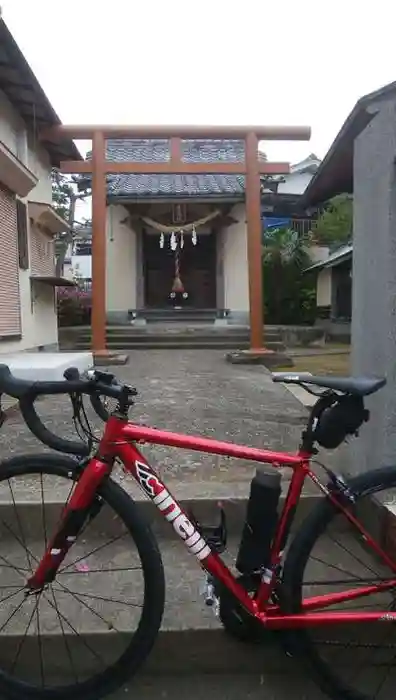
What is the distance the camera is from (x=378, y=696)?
2.13 meters

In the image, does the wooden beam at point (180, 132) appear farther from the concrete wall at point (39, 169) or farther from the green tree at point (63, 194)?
the green tree at point (63, 194)

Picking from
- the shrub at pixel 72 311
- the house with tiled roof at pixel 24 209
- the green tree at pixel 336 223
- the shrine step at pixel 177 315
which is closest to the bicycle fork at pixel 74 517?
the house with tiled roof at pixel 24 209

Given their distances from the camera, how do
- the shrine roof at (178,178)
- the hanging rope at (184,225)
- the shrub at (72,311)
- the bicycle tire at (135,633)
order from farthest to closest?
the shrub at (72,311) → the hanging rope at (184,225) → the shrine roof at (178,178) → the bicycle tire at (135,633)

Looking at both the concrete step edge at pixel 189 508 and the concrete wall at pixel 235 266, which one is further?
the concrete wall at pixel 235 266

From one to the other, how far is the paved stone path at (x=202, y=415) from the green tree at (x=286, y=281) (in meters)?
11.2

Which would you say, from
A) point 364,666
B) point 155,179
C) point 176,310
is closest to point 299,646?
point 364,666

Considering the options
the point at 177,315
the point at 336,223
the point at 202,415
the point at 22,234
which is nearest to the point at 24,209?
the point at 22,234

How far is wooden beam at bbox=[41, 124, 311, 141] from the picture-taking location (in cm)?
1044

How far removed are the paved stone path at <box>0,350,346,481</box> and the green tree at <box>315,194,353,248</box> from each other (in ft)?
40.3

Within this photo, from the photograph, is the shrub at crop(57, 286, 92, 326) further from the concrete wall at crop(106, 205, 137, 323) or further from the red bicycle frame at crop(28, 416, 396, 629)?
the red bicycle frame at crop(28, 416, 396, 629)

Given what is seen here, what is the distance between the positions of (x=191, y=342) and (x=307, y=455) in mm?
12804

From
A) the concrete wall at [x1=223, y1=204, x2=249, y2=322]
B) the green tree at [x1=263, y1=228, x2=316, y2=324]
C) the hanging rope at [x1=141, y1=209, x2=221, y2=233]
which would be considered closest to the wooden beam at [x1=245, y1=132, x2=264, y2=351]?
the hanging rope at [x1=141, y1=209, x2=221, y2=233]

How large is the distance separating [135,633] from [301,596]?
0.59m

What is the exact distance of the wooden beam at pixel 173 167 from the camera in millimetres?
10820
